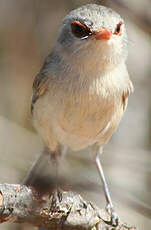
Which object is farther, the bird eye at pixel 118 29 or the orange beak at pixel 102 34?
the bird eye at pixel 118 29

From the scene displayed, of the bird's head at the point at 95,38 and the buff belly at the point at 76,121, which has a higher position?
the bird's head at the point at 95,38

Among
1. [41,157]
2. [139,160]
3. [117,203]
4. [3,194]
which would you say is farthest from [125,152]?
[3,194]

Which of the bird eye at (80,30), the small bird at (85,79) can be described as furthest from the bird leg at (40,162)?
the bird eye at (80,30)

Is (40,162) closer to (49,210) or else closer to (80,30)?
(49,210)

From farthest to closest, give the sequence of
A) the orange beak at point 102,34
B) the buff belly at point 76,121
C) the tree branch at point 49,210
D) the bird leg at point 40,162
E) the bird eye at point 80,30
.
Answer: the bird leg at point 40,162 < the buff belly at point 76,121 < the bird eye at point 80,30 < the orange beak at point 102,34 < the tree branch at point 49,210

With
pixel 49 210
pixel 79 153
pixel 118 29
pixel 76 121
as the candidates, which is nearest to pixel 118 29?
pixel 118 29

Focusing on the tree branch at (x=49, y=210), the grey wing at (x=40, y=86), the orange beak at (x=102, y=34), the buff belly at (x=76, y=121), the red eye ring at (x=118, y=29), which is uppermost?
the red eye ring at (x=118, y=29)

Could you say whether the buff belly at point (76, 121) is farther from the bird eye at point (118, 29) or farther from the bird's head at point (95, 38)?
the bird eye at point (118, 29)
